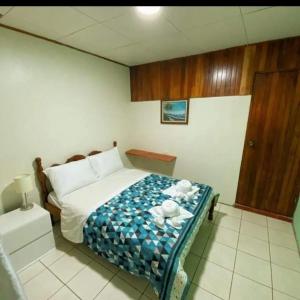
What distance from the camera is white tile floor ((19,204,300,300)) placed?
151 cm

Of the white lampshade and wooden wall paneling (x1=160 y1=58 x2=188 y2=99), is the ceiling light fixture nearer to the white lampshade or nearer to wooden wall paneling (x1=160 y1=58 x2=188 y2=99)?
the white lampshade

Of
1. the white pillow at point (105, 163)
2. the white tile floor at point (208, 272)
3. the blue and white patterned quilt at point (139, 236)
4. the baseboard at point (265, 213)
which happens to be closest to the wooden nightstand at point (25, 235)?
the white tile floor at point (208, 272)

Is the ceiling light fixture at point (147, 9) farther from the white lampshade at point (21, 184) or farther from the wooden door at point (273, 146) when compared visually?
the wooden door at point (273, 146)

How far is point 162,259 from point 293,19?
2.36 metres

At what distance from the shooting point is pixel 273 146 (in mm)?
2363

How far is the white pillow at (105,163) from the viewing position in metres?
2.62

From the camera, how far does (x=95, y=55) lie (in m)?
2.69

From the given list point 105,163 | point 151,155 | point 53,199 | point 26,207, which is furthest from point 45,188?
point 151,155

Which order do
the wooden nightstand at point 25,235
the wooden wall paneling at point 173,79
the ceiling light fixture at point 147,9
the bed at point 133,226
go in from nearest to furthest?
1. the ceiling light fixture at point 147,9
2. the bed at point 133,226
3. the wooden nightstand at point 25,235
4. the wooden wall paneling at point 173,79

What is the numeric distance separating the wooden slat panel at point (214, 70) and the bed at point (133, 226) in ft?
4.92

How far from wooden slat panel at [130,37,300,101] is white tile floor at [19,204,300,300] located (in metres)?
1.97

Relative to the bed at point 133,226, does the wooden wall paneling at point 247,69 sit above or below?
above

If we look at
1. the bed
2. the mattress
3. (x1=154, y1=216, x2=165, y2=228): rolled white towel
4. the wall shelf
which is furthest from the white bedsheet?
the wall shelf

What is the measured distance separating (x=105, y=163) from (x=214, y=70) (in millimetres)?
2173
